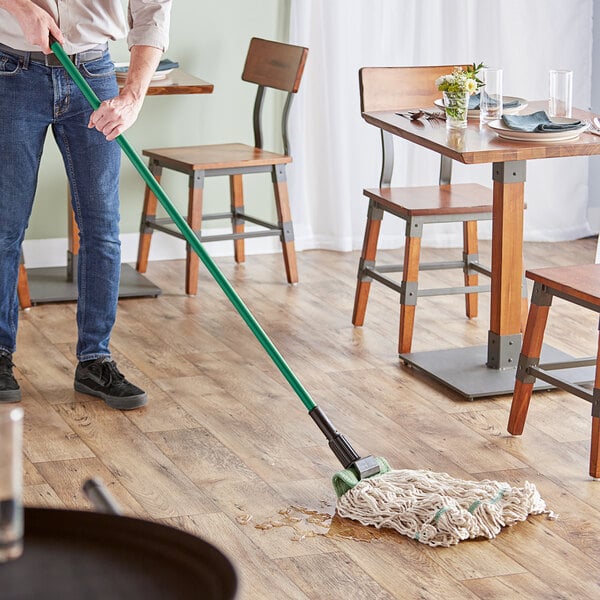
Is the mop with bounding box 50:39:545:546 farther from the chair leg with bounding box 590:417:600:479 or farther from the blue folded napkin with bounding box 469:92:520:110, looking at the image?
the blue folded napkin with bounding box 469:92:520:110

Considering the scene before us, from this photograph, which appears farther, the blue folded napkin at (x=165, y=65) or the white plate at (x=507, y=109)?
the blue folded napkin at (x=165, y=65)

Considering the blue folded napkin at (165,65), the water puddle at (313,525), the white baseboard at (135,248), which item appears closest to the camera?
the water puddle at (313,525)

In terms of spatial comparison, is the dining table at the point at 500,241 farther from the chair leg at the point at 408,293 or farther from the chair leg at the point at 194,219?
the chair leg at the point at 194,219

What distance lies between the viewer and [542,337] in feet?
9.00

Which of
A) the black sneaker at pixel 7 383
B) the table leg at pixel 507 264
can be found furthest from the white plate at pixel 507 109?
the black sneaker at pixel 7 383

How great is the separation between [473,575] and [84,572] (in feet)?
4.22

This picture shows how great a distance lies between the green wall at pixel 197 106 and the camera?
4.44 meters

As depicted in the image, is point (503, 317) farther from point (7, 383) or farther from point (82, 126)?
point (7, 383)

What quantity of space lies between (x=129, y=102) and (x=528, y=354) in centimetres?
111

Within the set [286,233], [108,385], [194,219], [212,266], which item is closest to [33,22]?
[212,266]

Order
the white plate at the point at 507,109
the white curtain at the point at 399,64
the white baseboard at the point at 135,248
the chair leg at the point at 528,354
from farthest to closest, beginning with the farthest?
the white curtain at the point at 399,64, the white baseboard at the point at 135,248, the white plate at the point at 507,109, the chair leg at the point at 528,354

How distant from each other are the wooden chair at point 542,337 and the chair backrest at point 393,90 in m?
0.99

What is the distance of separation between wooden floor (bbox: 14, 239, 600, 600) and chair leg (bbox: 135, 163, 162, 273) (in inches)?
8.5

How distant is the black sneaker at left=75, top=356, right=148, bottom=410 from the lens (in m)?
2.98
